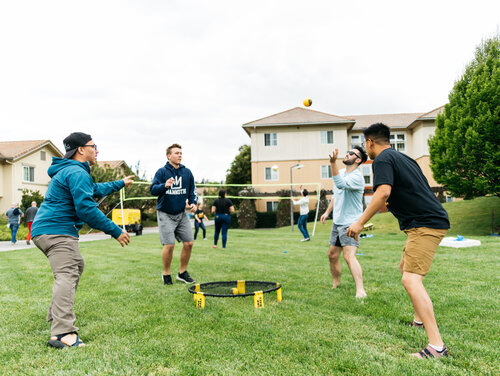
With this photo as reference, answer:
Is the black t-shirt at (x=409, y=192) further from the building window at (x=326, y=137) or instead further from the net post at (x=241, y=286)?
the building window at (x=326, y=137)

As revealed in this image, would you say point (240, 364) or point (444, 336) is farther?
point (444, 336)

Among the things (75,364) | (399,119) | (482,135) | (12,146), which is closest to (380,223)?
(482,135)

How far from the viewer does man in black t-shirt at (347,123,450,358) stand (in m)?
3.05

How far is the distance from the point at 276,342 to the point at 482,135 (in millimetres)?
20399

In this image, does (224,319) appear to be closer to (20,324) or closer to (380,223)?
(20,324)

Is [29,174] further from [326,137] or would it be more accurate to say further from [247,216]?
[326,137]

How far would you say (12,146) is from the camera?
115ft

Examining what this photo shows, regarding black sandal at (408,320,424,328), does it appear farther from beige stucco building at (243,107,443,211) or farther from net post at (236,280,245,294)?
beige stucco building at (243,107,443,211)

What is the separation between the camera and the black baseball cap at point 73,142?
12.5 ft

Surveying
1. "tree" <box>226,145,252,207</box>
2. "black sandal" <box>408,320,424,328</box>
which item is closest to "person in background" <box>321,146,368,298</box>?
"black sandal" <box>408,320,424,328</box>

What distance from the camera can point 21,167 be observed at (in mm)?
32156

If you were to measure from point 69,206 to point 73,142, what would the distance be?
0.66 m

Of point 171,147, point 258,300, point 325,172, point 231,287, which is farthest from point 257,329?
point 325,172

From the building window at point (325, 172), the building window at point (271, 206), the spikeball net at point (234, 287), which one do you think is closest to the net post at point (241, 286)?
the spikeball net at point (234, 287)
